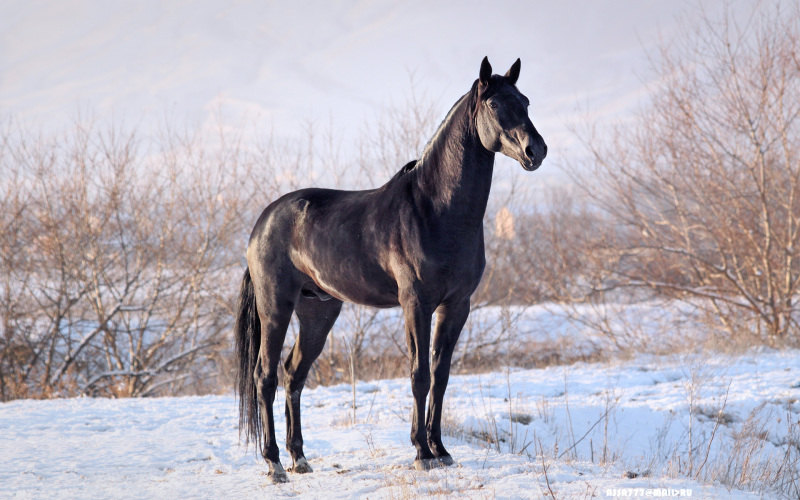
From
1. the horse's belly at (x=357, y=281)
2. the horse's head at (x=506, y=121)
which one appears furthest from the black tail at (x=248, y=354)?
the horse's head at (x=506, y=121)

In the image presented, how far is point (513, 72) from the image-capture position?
10.2 feet

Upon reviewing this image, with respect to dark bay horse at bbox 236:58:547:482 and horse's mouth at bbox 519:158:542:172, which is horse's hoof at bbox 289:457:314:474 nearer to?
dark bay horse at bbox 236:58:547:482

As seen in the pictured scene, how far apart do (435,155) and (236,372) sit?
205 cm

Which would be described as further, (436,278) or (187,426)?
(187,426)

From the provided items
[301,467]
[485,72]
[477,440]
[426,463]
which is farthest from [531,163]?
[477,440]

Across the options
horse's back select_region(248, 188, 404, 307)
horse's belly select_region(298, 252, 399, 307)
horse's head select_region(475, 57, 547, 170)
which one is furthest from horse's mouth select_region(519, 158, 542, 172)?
horse's belly select_region(298, 252, 399, 307)

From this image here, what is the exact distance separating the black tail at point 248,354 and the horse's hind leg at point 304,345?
221 mm

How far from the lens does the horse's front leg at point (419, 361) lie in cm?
299

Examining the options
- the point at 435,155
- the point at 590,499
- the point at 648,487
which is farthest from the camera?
the point at 435,155

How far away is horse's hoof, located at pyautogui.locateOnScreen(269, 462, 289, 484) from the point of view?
10.8ft

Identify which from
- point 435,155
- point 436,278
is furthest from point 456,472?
point 435,155

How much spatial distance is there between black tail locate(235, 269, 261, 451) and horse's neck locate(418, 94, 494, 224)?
1.54m

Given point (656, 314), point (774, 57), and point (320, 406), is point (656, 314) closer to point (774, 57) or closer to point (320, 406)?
point (774, 57)

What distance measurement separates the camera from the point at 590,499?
2.48 meters
